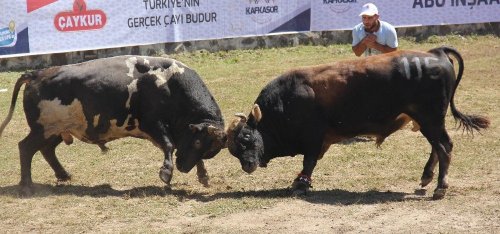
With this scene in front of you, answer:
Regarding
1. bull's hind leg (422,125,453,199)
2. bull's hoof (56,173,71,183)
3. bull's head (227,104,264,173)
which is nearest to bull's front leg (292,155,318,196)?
bull's head (227,104,264,173)

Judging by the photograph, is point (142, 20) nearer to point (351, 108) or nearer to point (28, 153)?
point (28, 153)

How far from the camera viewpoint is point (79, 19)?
734 inches

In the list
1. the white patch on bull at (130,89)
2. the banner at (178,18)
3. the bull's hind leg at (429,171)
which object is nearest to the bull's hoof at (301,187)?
the bull's hind leg at (429,171)

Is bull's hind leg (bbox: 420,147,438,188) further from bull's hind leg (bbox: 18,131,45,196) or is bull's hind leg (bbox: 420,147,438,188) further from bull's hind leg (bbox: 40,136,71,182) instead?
bull's hind leg (bbox: 18,131,45,196)

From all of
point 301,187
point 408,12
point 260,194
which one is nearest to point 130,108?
point 260,194

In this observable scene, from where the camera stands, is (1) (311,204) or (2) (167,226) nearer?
(2) (167,226)

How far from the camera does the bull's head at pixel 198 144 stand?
29.7 feet

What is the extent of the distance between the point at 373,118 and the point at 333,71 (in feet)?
2.11

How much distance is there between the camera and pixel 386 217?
775cm

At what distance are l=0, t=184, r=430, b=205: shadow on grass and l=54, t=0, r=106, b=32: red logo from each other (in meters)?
9.58

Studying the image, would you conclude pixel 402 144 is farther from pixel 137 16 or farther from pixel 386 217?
pixel 137 16

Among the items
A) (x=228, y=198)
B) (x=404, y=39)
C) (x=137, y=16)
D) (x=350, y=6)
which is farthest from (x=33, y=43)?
(x=228, y=198)

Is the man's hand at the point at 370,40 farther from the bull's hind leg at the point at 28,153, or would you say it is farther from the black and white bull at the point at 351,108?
the bull's hind leg at the point at 28,153

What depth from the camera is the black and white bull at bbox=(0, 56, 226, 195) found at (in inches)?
361
